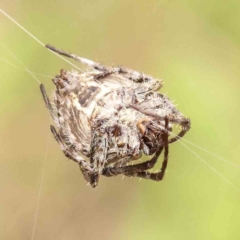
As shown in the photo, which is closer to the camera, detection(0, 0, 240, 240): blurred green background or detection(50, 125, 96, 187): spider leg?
detection(50, 125, 96, 187): spider leg

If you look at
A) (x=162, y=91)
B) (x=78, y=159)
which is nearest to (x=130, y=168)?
(x=78, y=159)

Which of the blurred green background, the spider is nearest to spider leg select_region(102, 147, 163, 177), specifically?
the spider

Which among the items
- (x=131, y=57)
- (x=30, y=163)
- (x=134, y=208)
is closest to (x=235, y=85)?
(x=131, y=57)

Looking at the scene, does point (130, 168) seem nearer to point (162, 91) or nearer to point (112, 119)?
point (112, 119)

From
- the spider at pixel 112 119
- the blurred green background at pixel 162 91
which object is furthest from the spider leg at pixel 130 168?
the blurred green background at pixel 162 91

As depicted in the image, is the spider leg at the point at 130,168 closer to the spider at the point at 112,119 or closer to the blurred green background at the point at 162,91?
the spider at the point at 112,119

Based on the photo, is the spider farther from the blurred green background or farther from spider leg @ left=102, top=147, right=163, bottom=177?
the blurred green background
